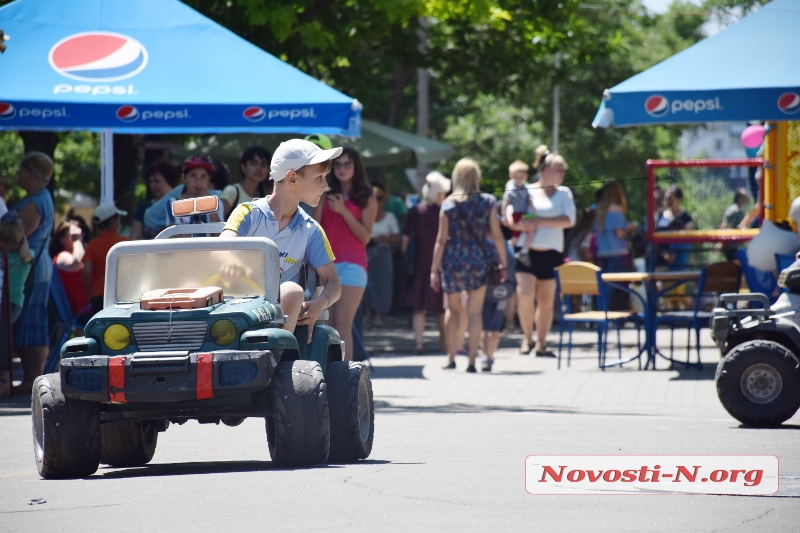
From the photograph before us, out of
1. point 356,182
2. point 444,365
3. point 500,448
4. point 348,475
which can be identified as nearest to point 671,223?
point 444,365

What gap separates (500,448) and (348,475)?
5.11ft

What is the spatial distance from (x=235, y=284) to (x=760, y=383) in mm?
3834

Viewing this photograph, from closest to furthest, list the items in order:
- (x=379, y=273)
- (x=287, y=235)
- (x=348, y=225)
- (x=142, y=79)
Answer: (x=287, y=235) < (x=142, y=79) < (x=348, y=225) < (x=379, y=273)

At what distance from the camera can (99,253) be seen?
11812 millimetres

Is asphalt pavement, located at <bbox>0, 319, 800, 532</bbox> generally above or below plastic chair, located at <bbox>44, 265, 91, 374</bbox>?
below

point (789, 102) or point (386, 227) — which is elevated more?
point (789, 102)

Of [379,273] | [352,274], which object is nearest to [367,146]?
[379,273]

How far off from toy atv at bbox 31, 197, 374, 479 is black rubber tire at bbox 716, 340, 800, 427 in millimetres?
3073

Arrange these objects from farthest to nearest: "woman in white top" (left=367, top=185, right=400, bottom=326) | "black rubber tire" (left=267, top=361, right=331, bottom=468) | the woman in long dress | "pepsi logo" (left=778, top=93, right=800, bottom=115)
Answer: "woman in white top" (left=367, top=185, right=400, bottom=326) < the woman in long dress < "pepsi logo" (left=778, top=93, right=800, bottom=115) < "black rubber tire" (left=267, top=361, right=331, bottom=468)

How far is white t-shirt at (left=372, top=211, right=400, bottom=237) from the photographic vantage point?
16.9 m

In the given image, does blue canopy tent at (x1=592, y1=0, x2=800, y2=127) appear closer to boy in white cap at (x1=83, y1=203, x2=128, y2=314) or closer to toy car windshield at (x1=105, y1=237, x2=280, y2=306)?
boy in white cap at (x1=83, y1=203, x2=128, y2=314)

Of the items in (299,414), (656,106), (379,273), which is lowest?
(299,414)

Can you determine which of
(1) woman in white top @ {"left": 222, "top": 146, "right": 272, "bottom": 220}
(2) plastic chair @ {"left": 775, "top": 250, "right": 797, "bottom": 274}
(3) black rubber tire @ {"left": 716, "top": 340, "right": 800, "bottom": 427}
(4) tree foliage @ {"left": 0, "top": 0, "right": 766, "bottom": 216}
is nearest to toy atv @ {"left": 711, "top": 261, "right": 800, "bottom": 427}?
(3) black rubber tire @ {"left": 716, "top": 340, "right": 800, "bottom": 427}

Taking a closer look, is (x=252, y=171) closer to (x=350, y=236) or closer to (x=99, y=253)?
(x=350, y=236)
